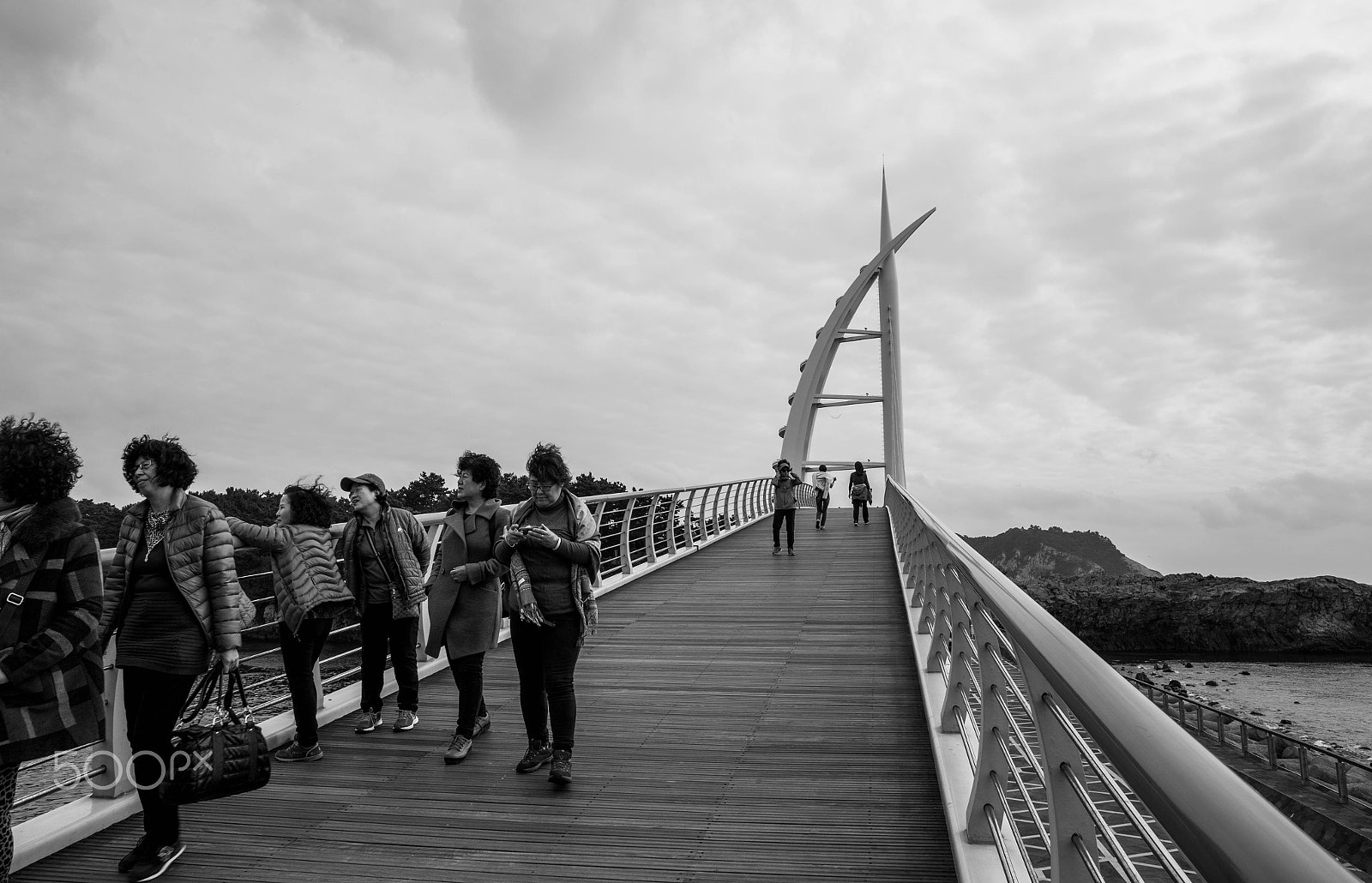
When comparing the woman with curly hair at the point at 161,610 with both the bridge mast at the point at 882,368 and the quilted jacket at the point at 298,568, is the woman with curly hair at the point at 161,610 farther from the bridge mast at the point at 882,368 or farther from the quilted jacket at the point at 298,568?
the bridge mast at the point at 882,368

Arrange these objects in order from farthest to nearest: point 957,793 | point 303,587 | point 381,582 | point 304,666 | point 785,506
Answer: point 785,506
point 381,582
point 304,666
point 303,587
point 957,793

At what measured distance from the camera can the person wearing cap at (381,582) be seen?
5.16 m

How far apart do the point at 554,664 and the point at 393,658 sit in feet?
5.29

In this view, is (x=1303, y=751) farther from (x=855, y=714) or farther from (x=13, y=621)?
(x=13, y=621)

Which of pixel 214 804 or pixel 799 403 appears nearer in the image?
pixel 214 804

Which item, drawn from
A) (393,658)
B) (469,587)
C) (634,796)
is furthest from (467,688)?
(634,796)

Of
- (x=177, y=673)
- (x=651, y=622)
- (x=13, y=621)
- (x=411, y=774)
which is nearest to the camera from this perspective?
(x=13, y=621)

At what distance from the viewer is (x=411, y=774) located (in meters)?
4.60

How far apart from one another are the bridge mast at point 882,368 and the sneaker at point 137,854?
3429 centimetres

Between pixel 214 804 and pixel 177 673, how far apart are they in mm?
1172

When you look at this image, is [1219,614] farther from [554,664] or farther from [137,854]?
[137,854]

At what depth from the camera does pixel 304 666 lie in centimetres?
484

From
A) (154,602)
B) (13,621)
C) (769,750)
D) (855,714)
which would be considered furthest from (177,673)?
(855,714)

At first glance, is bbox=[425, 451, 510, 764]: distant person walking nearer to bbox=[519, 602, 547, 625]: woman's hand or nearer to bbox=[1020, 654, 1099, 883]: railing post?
bbox=[519, 602, 547, 625]: woman's hand
